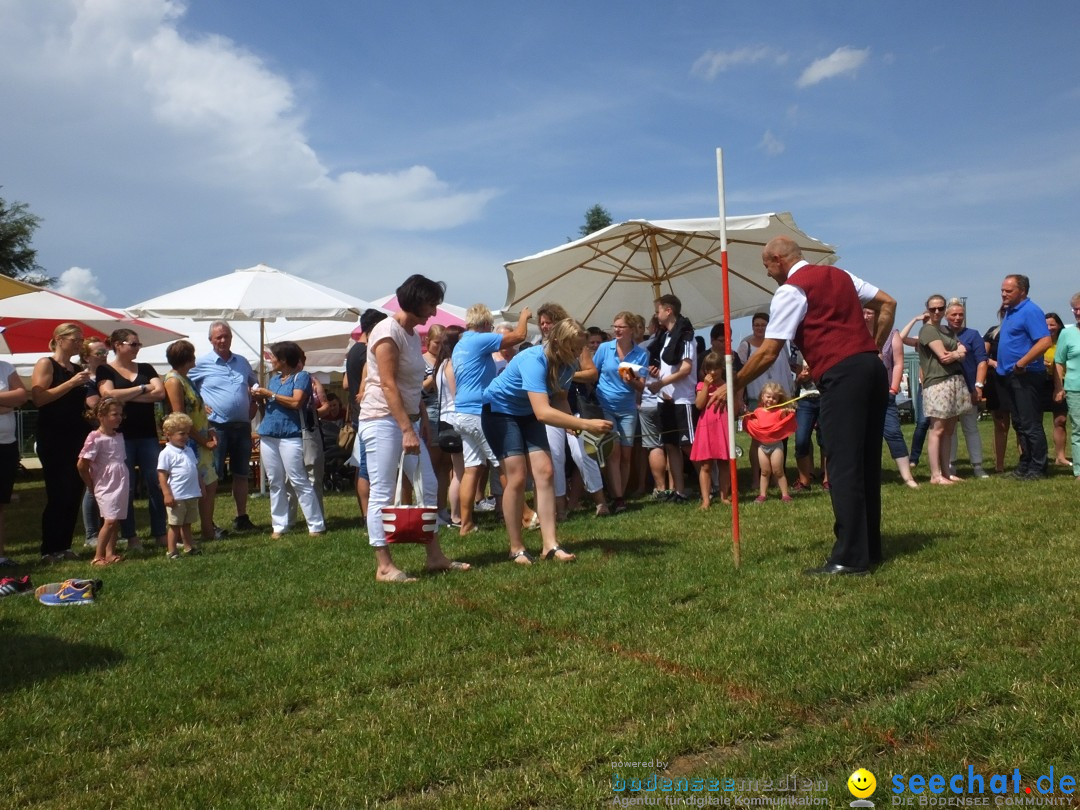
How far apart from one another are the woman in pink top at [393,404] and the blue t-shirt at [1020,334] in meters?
6.77

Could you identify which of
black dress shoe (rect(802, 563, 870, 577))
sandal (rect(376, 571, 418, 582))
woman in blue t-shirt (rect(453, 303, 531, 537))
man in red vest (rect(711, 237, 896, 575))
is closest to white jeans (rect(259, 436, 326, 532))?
woman in blue t-shirt (rect(453, 303, 531, 537))

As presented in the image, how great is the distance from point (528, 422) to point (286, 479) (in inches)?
141

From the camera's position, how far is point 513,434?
690cm

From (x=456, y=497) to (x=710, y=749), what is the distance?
656cm

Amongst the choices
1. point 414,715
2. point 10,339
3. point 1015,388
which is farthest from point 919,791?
point 10,339

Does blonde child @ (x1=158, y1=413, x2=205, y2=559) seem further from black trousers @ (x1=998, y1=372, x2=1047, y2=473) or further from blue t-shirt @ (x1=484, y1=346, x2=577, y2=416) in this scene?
black trousers @ (x1=998, y1=372, x2=1047, y2=473)

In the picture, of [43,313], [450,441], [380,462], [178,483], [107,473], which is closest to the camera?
[380,462]

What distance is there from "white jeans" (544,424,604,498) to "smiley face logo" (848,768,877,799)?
20.1 feet

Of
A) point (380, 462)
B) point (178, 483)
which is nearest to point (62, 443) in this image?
point (178, 483)

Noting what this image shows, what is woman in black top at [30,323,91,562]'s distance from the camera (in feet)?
27.8

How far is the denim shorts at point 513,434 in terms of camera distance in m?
6.90

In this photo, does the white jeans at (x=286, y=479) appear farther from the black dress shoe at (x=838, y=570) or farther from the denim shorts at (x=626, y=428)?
the black dress shoe at (x=838, y=570)

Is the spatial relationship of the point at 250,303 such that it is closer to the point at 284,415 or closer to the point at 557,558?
the point at 284,415

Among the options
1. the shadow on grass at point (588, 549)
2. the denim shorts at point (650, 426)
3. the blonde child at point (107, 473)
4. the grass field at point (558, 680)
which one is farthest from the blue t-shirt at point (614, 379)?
the blonde child at point (107, 473)
